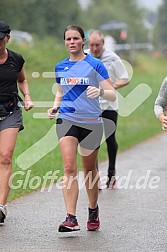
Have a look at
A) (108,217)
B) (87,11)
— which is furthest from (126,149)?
(87,11)

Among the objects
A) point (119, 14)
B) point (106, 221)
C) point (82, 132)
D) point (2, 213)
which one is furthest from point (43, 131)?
point (119, 14)

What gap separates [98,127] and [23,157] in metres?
5.20

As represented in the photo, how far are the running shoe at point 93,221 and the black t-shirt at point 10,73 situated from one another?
155 cm

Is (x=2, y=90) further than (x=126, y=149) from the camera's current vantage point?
No

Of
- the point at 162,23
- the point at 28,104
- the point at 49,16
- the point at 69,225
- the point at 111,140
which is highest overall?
the point at 28,104

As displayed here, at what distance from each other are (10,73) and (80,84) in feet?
3.04

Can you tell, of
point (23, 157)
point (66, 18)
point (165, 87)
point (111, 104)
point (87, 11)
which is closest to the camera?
point (165, 87)

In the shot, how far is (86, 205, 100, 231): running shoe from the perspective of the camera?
7.82m

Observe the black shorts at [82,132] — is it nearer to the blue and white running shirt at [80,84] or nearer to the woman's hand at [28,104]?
the blue and white running shirt at [80,84]

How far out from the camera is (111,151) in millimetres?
10789

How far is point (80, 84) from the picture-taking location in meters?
7.61

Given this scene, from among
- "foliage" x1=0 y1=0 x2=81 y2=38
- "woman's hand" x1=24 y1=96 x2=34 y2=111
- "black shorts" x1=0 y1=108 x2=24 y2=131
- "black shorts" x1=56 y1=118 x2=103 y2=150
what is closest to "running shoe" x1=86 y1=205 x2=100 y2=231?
"black shorts" x1=56 y1=118 x2=103 y2=150

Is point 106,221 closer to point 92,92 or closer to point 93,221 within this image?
point 93,221

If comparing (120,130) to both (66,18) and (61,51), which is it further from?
(66,18)
